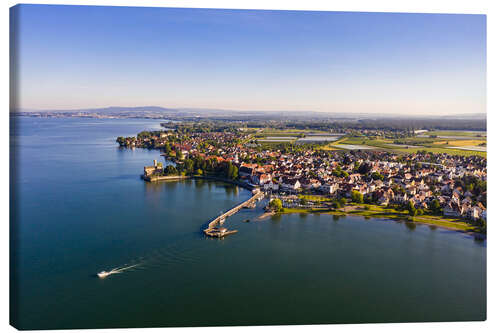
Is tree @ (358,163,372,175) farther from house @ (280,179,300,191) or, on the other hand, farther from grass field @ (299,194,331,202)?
grass field @ (299,194,331,202)

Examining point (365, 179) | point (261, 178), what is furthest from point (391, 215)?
point (261, 178)

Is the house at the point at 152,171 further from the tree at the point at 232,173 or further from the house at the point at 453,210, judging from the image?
the house at the point at 453,210

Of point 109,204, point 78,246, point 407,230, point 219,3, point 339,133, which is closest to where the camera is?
point 219,3

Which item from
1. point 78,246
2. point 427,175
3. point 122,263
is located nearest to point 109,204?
point 78,246

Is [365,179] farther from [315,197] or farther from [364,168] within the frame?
[315,197]

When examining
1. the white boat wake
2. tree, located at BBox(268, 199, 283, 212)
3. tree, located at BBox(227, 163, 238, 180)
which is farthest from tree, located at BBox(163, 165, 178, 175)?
the white boat wake

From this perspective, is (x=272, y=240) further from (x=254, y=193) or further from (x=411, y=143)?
(x=411, y=143)
